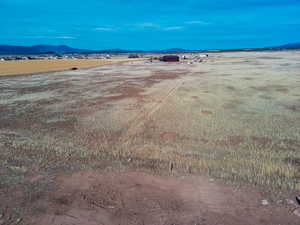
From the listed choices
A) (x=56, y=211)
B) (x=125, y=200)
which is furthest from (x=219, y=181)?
(x=56, y=211)

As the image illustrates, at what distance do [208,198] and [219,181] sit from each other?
62cm

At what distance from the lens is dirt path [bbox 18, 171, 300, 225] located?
129 inches

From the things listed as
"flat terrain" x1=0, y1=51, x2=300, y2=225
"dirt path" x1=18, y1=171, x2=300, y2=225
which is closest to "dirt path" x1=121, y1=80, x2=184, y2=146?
"flat terrain" x1=0, y1=51, x2=300, y2=225

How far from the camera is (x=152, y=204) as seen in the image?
3.62 m

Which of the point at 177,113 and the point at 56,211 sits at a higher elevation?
the point at 177,113

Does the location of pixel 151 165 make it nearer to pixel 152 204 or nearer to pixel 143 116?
pixel 152 204

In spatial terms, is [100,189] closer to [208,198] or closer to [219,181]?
[208,198]

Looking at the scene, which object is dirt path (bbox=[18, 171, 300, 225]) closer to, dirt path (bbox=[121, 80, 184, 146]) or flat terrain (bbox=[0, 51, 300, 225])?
flat terrain (bbox=[0, 51, 300, 225])

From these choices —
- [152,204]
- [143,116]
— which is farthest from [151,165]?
[143,116]

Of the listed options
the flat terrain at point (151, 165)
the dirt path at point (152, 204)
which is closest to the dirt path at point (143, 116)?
the flat terrain at point (151, 165)

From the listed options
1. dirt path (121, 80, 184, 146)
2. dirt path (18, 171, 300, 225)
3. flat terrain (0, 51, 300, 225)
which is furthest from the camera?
dirt path (121, 80, 184, 146)

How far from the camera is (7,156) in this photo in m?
5.41

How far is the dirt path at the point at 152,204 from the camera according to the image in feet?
10.7

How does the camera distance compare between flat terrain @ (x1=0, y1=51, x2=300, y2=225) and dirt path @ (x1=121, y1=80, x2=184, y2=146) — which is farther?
dirt path @ (x1=121, y1=80, x2=184, y2=146)
